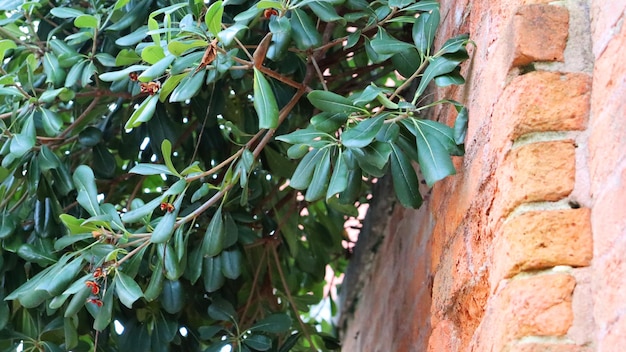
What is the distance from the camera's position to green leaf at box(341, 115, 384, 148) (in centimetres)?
143

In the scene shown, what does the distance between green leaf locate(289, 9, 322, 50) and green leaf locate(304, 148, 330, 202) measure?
0.26m

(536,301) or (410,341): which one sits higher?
(536,301)

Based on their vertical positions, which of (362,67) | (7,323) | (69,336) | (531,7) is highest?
(531,7)

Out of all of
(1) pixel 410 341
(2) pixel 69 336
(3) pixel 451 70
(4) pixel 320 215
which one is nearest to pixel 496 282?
(3) pixel 451 70

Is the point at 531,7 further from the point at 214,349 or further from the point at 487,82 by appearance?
the point at 214,349

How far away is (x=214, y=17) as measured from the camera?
59.3 inches

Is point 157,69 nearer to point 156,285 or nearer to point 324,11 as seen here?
point 324,11

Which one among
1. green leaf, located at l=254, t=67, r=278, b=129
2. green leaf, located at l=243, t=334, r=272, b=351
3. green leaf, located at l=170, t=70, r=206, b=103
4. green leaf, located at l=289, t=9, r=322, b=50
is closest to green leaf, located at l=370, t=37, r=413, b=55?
green leaf, located at l=289, t=9, r=322, b=50

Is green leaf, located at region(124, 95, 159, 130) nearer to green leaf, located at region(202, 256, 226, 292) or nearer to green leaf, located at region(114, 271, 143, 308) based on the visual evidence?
green leaf, located at region(114, 271, 143, 308)

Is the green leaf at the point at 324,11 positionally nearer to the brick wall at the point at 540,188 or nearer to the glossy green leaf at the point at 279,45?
the glossy green leaf at the point at 279,45

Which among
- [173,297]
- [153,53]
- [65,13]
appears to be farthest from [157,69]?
[173,297]

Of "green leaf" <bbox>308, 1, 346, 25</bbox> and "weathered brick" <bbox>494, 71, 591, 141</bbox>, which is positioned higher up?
"weathered brick" <bbox>494, 71, 591, 141</bbox>

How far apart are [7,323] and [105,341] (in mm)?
252

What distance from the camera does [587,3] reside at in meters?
1.24
